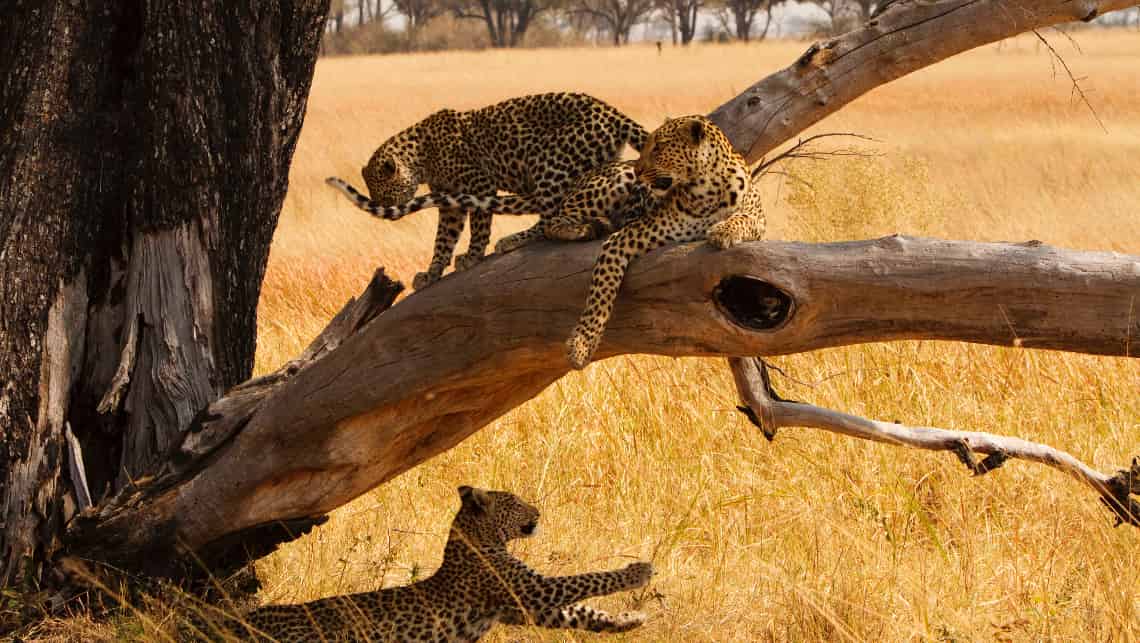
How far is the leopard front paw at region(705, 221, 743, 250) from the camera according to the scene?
12.0 ft

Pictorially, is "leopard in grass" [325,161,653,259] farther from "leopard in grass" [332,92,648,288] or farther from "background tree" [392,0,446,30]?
"background tree" [392,0,446,30]

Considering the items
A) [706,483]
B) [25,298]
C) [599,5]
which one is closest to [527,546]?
[706,483]

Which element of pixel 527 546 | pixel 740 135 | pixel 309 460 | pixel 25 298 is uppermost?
pixel 740 135

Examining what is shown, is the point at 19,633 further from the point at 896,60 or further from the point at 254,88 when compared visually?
the point at 896,60

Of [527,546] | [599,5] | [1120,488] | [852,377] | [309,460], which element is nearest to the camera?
[1120,488]

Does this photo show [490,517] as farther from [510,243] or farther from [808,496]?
[808,496]

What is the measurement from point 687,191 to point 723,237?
0.40 meters

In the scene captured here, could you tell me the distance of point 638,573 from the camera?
14.8 ft

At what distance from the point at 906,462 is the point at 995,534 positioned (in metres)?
0.80

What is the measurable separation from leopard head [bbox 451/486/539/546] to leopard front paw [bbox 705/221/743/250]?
145 centimetres

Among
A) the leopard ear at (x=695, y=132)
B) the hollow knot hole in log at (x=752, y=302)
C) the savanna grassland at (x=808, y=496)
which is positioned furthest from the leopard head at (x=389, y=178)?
the hollow knot hole in log at (x=752, y=302)

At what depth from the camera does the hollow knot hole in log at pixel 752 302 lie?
143 inches

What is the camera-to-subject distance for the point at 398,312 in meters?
4.29

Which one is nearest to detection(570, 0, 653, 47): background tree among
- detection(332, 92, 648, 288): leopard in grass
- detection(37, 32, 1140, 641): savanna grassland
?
detection(37, 32, 1140, 641): savanna grassland
